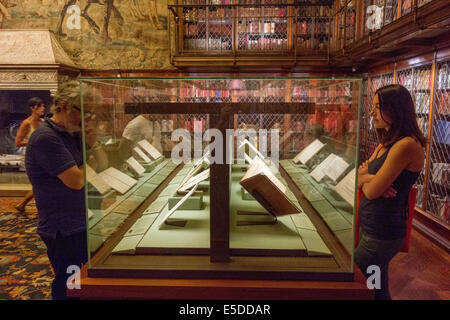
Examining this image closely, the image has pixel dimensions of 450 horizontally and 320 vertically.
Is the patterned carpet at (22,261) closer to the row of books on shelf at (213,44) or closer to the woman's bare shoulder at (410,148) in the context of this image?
the woman's bare shoulder at (410,148)

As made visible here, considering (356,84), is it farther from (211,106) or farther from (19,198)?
(19,198)

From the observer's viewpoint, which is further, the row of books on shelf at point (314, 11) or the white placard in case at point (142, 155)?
the row of books on shelf at point (314, 11)

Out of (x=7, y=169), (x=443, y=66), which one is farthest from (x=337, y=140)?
(x=7, y=169)

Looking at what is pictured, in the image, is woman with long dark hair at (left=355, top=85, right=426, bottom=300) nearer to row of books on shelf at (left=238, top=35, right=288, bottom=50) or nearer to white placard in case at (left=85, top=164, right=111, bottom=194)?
white placard in case at (left=85, top=164, right=111, bottom=194)

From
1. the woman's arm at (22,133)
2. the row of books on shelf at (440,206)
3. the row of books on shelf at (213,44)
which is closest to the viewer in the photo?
the row of books on shelf at (440,206)

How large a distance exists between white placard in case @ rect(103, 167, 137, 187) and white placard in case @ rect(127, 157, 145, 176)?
0.11 metres

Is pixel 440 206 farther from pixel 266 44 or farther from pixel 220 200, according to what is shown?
pixel 266 44

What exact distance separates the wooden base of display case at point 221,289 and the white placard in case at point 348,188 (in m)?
0.30

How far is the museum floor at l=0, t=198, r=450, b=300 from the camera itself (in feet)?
9.32

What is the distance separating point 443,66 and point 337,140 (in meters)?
3.78

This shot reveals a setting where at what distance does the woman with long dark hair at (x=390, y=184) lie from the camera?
156cm

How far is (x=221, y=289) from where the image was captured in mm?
1166

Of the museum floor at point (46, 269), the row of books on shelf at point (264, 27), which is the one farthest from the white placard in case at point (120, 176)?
the row of books on shelf at point (264, 27)

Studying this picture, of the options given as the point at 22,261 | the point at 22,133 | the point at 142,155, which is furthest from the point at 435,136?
the point at 22,133
